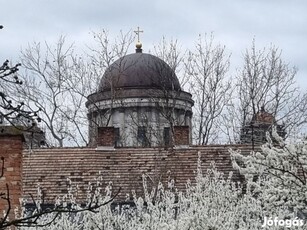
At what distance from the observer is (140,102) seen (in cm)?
4047

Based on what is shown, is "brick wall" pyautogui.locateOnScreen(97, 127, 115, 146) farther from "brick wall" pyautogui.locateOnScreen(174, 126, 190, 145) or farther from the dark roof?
"brick wall" pyautogui.locateOnScreen(174, 126, 190, 145)

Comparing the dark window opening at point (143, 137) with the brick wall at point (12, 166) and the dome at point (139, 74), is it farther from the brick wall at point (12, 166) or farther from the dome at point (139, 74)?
the brick wall at point (12, 166)

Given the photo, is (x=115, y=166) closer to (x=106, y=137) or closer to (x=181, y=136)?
(x=106, y=137)

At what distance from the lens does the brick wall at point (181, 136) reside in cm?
2236

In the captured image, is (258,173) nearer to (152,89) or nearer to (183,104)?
(183,104)

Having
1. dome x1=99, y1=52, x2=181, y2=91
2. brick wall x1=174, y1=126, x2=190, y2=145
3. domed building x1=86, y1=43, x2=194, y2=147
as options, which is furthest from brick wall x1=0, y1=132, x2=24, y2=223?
dome x1=99, y1=52, x2=181, y2=91

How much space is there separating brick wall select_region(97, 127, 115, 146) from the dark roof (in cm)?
47

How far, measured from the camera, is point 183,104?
37.9 metres

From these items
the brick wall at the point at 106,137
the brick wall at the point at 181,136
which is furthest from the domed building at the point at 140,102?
the brick wall at the point at 106,137

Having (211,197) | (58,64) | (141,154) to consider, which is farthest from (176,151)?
(58,64)

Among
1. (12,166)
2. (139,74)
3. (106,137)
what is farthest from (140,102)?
(12,166)

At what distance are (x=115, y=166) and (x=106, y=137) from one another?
2.01m

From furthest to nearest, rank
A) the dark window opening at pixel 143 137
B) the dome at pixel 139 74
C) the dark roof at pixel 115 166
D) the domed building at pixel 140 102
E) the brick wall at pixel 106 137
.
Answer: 1. the dome at pixel 139 74
2. the domed building at pixel 140 102
3. the dark window opening at pixel 143 137
4. the brick wall at pixel 106 137
5. the dark roof at pixel 115 166

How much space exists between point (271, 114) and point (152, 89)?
9787mm
